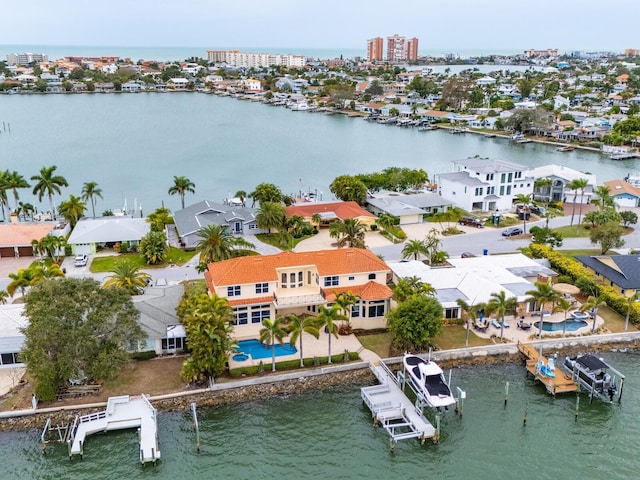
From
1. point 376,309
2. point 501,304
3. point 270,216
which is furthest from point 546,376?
point 270,216

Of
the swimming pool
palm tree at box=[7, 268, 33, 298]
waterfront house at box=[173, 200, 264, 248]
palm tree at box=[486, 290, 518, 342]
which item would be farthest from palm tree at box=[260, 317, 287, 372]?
waterfront house at box=[173, 200, 264, 248]

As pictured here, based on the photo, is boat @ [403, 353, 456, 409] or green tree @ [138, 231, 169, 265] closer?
boat @ [403, 353, 456, 409]

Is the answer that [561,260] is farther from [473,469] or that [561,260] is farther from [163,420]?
[163,420]

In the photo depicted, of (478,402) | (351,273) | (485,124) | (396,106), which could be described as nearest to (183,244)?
(351,273)

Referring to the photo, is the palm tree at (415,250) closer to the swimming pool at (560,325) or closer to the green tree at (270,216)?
the swimming pool at (560,325)

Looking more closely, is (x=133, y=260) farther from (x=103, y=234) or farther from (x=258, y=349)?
(x=258, y=349)

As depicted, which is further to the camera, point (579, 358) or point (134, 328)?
point (579, 358)

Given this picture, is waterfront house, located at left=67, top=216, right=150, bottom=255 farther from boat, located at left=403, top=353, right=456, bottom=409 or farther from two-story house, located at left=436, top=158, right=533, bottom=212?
two-story house, located at left=436, top=158, right=533, bottom=212
